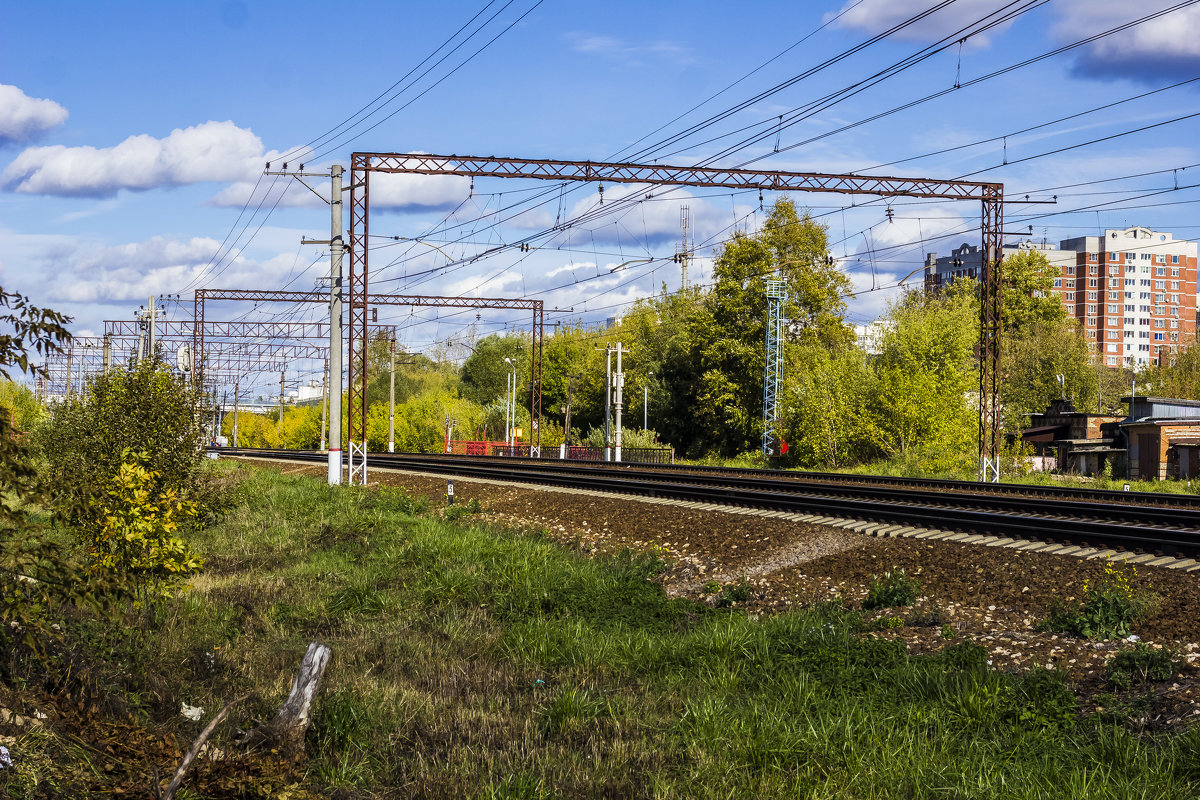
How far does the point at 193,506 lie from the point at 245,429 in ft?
434

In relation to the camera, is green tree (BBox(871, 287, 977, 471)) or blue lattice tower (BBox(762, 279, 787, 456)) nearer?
green tree (BBox(871, 287, 977, 471))

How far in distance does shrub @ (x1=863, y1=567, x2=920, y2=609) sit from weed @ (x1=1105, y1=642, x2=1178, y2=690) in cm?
309

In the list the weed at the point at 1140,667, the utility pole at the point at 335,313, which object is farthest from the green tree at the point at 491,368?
the weed at the point at 1140,667

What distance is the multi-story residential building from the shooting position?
175750 mm

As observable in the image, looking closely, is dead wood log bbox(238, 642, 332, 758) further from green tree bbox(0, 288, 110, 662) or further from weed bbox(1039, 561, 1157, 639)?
weed bbox(1039, 561, 1157, 639)

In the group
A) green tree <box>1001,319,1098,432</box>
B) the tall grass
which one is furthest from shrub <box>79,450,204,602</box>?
green tree <box>1001,319,1098,432</box>

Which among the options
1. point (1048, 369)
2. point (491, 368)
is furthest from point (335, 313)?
point (491, 368)

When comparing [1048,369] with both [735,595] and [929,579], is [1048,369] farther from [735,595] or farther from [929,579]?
[735,595]

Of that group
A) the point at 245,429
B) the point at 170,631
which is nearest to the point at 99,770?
the point at 170,631

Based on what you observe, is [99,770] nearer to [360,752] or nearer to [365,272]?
[360,752]

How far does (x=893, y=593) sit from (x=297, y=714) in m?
6.69

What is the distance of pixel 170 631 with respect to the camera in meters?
11.2

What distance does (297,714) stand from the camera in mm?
7473

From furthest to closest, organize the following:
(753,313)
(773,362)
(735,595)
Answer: (753,313) → (773,362) → (735,595)
